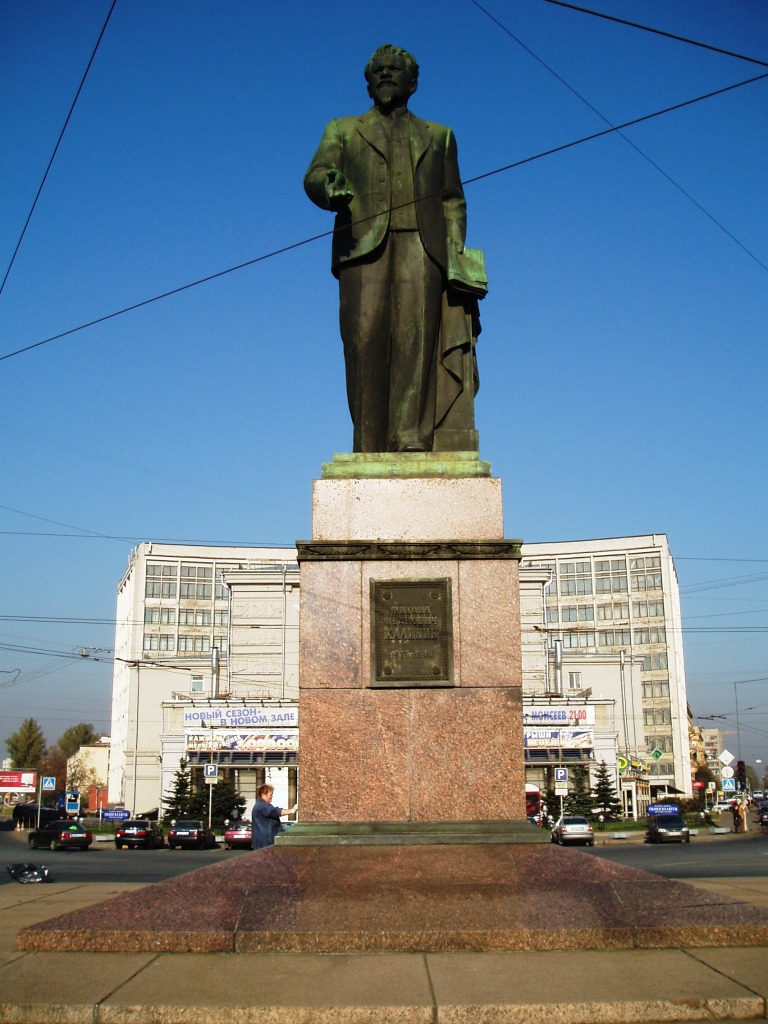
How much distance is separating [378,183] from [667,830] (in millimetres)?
35382

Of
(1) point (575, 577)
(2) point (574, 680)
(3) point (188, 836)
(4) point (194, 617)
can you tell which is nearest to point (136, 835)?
(3) point (188, 836)

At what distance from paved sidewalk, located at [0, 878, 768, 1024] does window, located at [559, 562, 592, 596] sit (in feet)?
356

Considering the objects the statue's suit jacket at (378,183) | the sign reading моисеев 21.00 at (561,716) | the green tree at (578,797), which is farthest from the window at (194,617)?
the statue's suit jacket at (378,183)

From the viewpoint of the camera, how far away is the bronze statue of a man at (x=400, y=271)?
10.6 meters

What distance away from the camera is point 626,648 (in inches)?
4326

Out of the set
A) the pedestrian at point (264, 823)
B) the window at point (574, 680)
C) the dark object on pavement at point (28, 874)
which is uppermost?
the window at point (574, 680)

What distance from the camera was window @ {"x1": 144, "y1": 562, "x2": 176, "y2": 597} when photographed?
110m

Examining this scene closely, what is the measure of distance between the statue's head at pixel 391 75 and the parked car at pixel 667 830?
35.5 meters

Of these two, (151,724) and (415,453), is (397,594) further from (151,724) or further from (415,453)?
(151,724)

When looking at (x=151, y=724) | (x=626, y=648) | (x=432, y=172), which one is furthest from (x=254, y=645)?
(x=432, y=172)

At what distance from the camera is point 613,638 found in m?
111

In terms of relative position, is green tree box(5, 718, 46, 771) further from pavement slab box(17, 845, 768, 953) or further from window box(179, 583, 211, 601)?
pavement slab box(17, 845, 768, 953)

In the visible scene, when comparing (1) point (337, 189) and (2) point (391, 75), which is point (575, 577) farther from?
(1) point (337, 189)

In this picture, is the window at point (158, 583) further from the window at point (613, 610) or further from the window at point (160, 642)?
the window at point (613, 610)
